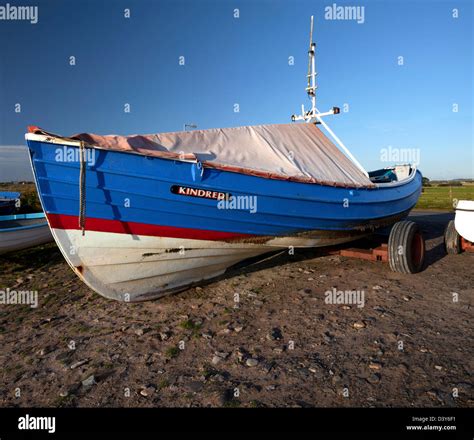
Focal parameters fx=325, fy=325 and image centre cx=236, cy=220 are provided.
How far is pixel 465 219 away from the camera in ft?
23.6

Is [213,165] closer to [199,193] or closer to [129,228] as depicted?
[199,193]

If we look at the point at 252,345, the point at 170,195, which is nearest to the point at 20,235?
the point at 170,195

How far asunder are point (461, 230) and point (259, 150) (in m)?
5.13

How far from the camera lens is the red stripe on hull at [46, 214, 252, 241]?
14.4 feet

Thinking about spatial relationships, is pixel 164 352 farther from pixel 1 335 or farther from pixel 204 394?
pixel 1 335

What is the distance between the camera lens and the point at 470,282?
5863mm

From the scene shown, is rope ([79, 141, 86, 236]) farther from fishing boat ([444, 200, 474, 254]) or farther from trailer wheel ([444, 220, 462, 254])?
trailer wheel ([444, 220, 462, 254])

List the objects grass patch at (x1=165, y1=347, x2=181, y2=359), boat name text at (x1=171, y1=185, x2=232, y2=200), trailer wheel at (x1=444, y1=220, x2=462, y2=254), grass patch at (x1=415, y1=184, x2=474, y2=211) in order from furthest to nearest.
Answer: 1. grass patch at (x1=415, y1=184, x2=474, y2=211)
2. trailer wheel at (x1=444, y1=220, x2=462, y2=254)
3. boat name text at (x1=171, y1=185, x2=232, y2=200)
4. grass patch at (x1=165, y1=347, x2=181, y2=359)

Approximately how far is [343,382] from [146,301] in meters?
3.51

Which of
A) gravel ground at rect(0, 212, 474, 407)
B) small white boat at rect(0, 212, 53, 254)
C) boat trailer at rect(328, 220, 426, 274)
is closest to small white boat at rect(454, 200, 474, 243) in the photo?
gravel ground at rect(0, 212, 474, 407)

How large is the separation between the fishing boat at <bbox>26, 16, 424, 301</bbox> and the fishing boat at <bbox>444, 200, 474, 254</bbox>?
5.71 feet

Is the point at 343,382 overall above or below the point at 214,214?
below
